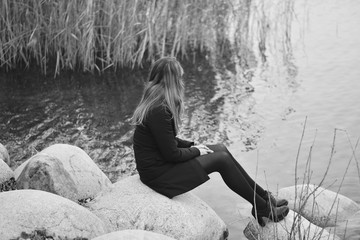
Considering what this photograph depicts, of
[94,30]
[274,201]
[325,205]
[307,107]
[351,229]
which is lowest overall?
[351,229]

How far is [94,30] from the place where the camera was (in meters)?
9.43

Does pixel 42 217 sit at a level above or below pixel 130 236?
below

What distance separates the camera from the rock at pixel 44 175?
4.86 metres

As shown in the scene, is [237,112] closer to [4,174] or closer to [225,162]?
[225,162]

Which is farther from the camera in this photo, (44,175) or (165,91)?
(44,175)

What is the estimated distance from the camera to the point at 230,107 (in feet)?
27.9

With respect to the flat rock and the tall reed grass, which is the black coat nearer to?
the flat rock

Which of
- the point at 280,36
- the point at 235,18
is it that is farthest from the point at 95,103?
the point at 280,36

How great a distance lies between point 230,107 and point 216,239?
3.94 metres

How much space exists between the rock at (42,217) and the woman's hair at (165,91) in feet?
3.01

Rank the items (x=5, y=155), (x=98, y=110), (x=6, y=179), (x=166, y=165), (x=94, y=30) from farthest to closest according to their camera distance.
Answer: (x=94, y=30) → (x=98, y=110) → (x=5, y=155) → (x=6, y=179) → (x=166, y=165)

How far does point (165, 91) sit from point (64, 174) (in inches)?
48.4

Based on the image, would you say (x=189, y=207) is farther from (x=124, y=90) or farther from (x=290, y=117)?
(x=124, y=90)

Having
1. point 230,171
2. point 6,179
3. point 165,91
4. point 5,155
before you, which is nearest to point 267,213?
point 230,171
